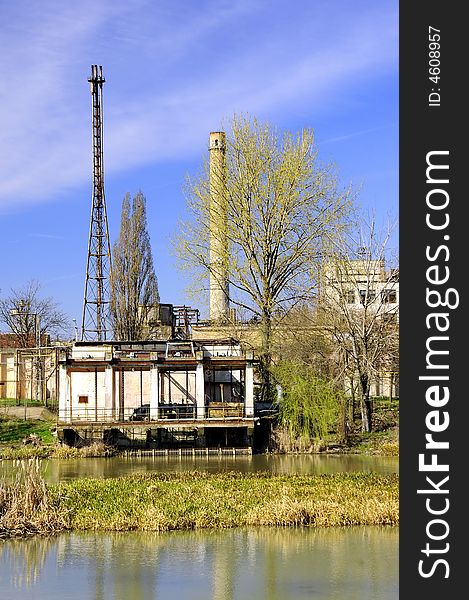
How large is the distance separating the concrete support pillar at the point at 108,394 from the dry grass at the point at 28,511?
1515cm

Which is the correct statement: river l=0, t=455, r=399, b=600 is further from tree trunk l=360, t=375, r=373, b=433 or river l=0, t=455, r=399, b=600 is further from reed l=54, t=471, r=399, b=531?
tree trunk l=360, t=375, r=373, b=433

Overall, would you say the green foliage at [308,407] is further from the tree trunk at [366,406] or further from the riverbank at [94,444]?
the tree trunk at [366,406]

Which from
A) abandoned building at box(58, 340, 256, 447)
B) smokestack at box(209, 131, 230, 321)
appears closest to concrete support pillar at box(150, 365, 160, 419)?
abandoned building at box(58, 340, 256, 447)

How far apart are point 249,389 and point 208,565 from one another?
60.9 feet

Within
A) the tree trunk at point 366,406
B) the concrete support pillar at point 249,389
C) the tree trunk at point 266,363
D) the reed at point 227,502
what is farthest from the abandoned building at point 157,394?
the reed at point 227,502

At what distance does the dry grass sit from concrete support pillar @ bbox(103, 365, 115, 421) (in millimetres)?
15147

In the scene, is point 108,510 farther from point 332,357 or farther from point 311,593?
point 332,357

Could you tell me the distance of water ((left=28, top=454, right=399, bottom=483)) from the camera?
26.8 meters

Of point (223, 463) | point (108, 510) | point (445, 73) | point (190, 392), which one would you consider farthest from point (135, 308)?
point (445, 73)

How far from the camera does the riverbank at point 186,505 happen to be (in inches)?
683

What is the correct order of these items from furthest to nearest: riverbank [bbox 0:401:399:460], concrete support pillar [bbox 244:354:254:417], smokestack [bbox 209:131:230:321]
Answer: smokestack [bbox 209:131:230:321]
concrete support pillar [bbox 244:354:254:417]
riverbank [bbox 0:401:399:460]

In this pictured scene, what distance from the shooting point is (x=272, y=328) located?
1489 inches

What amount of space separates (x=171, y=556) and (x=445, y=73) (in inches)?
354

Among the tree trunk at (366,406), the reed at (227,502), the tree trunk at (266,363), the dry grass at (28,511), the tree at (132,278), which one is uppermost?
the tree at (132,278)
